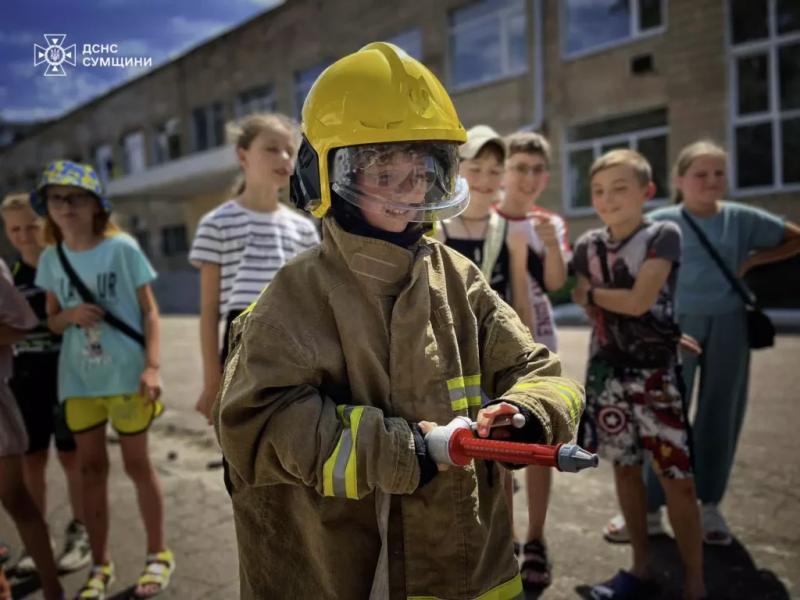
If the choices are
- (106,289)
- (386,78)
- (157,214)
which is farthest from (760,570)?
(157,214)

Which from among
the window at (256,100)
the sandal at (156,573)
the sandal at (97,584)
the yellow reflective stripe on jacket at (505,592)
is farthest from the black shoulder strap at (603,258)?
the window at (256,100)

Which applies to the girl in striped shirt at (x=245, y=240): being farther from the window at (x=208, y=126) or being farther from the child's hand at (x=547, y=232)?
the window at (x=208, y=126)

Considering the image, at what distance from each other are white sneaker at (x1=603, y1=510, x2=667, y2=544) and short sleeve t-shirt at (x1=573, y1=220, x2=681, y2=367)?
3.46 feet

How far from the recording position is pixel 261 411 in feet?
4.66

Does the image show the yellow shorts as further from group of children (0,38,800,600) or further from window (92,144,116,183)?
window (92,144,116,183)

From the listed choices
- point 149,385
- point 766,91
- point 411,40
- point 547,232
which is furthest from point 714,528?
point 411,40

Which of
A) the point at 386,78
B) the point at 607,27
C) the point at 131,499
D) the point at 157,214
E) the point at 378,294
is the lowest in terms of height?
the point at 131,499

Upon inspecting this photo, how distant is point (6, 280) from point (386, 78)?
2.22m

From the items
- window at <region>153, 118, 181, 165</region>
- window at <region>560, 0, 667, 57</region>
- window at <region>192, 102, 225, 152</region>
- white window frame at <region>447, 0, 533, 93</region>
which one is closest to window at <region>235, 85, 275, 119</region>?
window at <region>192, 102, 225, 152</region>

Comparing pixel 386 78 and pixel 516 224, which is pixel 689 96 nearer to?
pixel 516 224

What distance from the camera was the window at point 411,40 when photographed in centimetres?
1608

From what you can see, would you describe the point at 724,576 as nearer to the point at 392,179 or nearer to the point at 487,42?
the point at 392,179

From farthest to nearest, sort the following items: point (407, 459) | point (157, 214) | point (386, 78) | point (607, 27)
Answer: point (157, 214)
point (607, 27)
point (386, 78)
point (407, 459)

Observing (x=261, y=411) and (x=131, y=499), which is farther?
(x=131, y=499)
